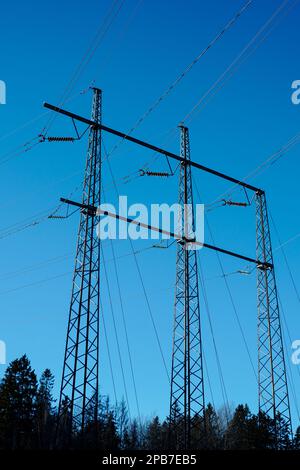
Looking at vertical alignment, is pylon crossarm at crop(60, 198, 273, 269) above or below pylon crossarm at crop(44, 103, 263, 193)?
below

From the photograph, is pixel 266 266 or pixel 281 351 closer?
pixel 281 351

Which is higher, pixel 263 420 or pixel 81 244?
pixel 81 244

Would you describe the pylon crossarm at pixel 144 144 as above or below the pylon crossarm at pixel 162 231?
above

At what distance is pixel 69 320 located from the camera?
25016mm

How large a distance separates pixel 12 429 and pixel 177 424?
29292 millimetres

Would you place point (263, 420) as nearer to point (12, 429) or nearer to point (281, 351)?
point (281, 351)

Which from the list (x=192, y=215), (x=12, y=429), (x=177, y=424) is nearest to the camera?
(x=177, y=424)
